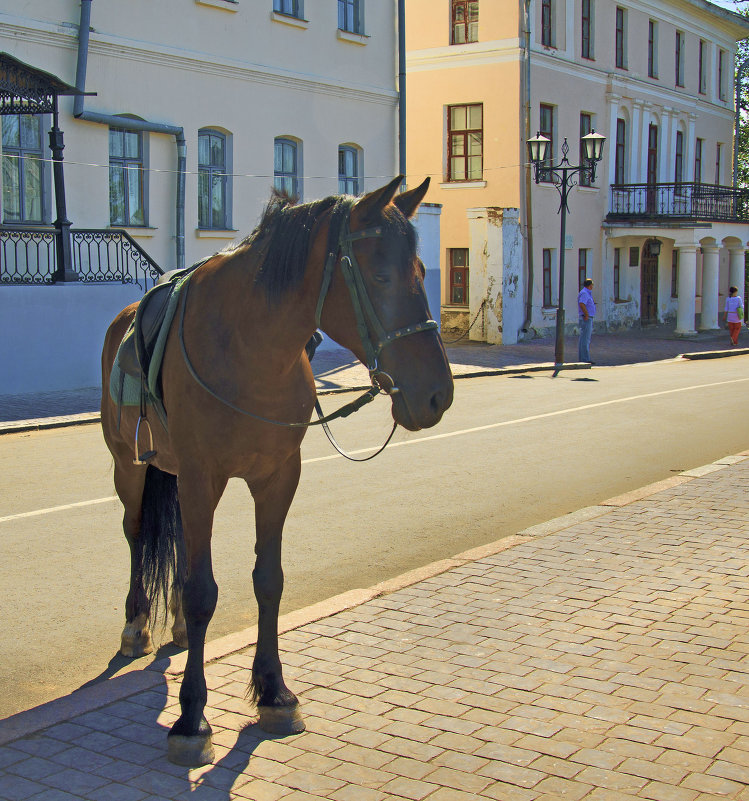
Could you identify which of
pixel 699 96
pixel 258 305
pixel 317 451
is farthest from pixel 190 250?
pixel 699 96

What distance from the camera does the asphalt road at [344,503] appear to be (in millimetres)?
5750

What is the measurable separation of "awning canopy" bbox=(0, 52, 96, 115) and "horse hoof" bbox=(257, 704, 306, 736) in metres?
13.6

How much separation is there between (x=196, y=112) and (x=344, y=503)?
46.0ft

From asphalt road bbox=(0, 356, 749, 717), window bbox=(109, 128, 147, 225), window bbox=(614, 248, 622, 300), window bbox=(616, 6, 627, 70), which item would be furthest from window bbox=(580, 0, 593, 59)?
asphalt road bbox=(0, 356, 749, 717)

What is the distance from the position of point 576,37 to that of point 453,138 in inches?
210

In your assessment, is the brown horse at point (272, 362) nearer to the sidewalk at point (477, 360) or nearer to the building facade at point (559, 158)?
the sidewalk at point (477, 360)

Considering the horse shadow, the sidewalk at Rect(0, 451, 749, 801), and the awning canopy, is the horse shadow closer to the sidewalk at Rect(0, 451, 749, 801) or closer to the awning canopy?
the sidewalk at Rect(0, 451, 749, 801)

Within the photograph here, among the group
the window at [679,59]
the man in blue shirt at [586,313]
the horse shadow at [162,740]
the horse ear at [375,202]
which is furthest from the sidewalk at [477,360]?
the horse ear at [375,202]

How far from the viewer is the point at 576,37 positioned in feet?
108

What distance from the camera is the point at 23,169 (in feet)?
58.2

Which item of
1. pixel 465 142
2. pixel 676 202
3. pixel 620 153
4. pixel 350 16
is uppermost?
pixel 350 16

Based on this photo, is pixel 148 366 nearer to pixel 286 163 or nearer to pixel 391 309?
pixel 391 309

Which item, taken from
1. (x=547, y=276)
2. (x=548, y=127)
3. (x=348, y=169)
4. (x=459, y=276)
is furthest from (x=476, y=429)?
(x=548, y=127)

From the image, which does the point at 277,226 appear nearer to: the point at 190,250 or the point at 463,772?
the point at 463,772
